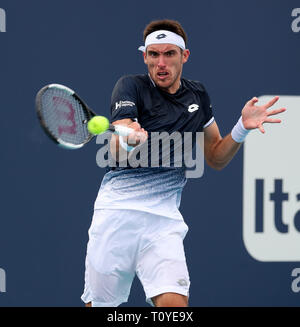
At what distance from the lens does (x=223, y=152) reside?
4242 millimetres

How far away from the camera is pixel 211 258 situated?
5145mm

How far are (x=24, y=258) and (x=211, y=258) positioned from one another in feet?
3.92

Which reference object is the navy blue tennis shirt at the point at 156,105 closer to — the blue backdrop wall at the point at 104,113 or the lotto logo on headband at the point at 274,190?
the blue backdrop wall at the point at 104,113

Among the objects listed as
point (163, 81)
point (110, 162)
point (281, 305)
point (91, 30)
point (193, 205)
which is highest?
point (91, 30)

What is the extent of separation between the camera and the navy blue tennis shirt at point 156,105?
12.7 ft

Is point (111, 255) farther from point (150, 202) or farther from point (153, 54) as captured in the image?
point (153, 54)

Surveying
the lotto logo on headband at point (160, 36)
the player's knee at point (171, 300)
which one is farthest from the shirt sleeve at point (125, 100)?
the player's knee at point (171, 300)

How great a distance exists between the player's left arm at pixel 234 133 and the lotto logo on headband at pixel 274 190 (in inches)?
36.7

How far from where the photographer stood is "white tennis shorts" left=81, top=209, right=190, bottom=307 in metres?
3.80

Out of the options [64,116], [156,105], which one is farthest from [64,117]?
[156,105]

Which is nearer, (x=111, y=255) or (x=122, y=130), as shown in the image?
(x=122, y=130)

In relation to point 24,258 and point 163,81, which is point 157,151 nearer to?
point 163,81

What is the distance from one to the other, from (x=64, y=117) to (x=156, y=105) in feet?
1.91
